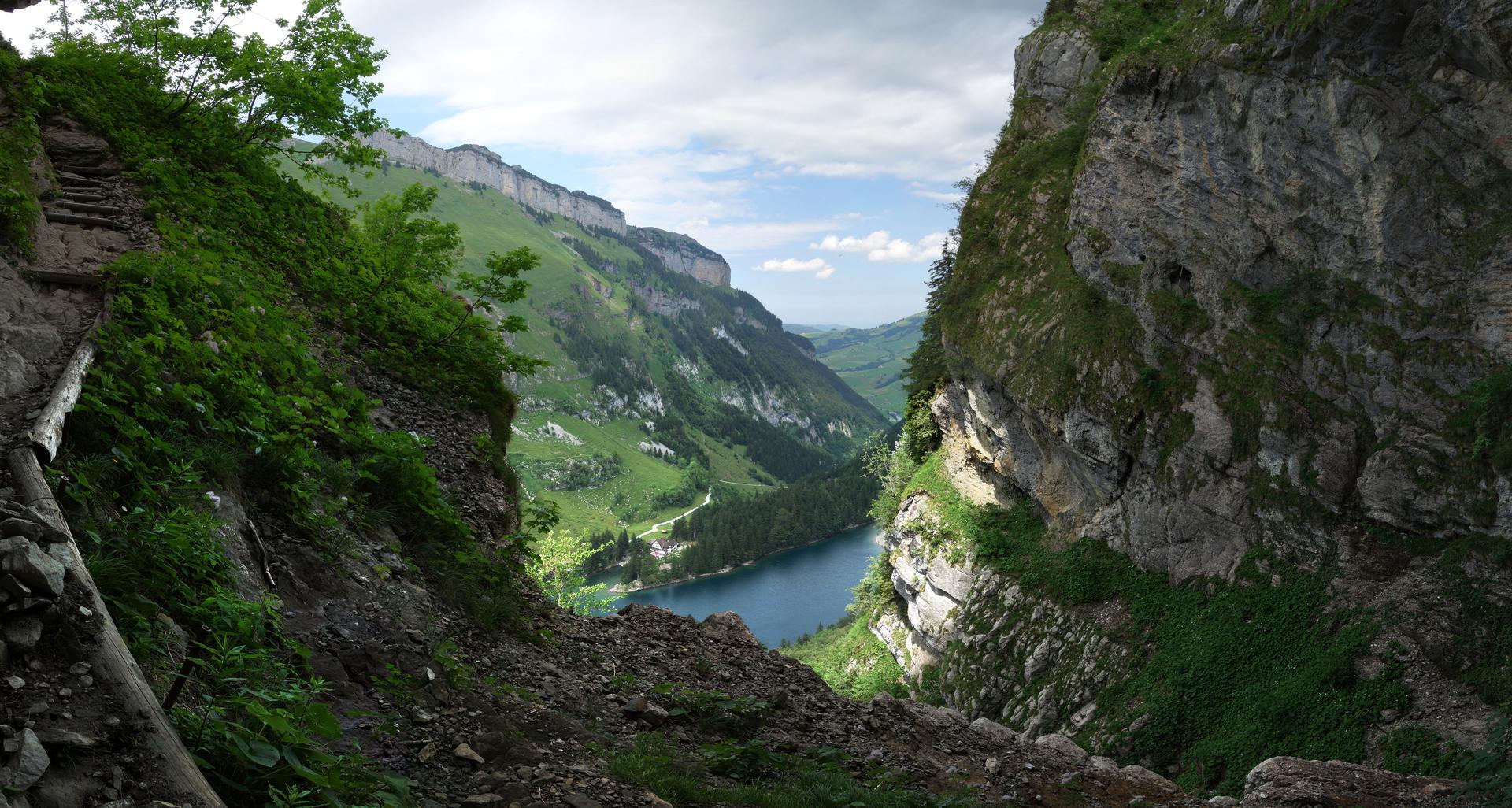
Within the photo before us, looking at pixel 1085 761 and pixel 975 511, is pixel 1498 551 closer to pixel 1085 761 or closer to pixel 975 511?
pixel 1085 761

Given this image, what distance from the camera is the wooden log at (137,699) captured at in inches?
164

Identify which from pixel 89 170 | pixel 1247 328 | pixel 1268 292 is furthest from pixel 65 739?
pixel 1268 292

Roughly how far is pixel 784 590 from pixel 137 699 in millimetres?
112728

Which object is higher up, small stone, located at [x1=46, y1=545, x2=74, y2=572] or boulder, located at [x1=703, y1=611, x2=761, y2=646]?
small stone, located at [x1=46, y1=545, x2=74, y2=572]

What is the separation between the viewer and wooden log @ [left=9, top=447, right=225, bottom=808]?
4172 millimetres

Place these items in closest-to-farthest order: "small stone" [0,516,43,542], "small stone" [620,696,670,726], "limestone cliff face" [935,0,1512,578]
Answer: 1. "small stone" [0,516,43,542]
2. "small stone" [620,696,670,726]
3. "limestone cliff face" [935,0,1512,578]

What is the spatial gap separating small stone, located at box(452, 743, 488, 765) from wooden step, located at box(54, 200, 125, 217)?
10.1m

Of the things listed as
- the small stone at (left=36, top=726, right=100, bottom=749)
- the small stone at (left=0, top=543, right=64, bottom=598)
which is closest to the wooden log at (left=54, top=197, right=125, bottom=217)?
the small stone at (left=0, top=543, right=64, bottom=598)

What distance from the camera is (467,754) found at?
655 centimetres

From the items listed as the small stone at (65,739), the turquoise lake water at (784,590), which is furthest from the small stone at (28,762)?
the turquoise lake water at (784,590)

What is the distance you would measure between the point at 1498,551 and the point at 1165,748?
9.34 meters

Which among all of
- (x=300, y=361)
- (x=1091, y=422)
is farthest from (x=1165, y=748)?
(x=300, y=361)

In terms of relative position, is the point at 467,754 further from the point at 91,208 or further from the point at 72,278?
the point at 91,208

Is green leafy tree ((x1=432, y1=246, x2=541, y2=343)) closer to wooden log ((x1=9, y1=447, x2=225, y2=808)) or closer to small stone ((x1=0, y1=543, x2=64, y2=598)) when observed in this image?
wooden log ((x1=9, y1=447, x2=225, y2=808))
